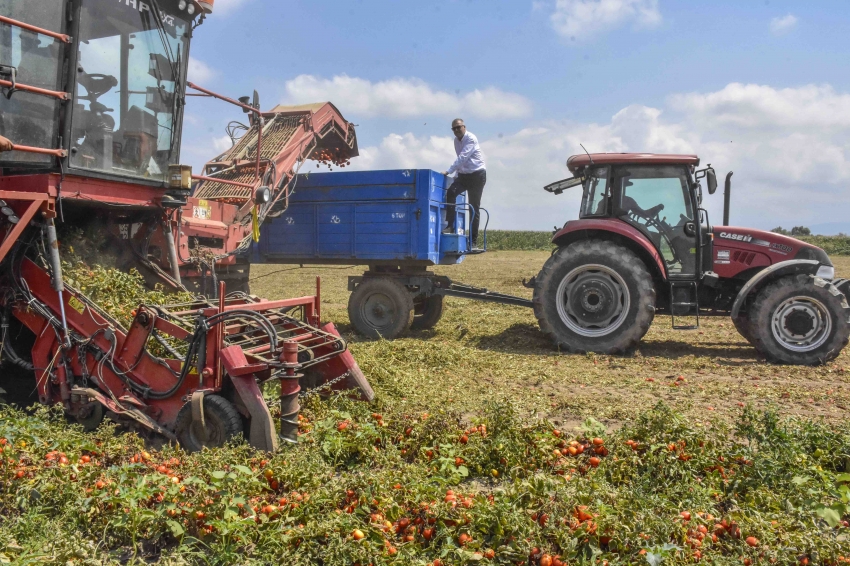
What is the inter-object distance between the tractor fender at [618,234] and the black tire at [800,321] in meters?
1.20

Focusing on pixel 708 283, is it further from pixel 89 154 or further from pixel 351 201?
pixel 89 154

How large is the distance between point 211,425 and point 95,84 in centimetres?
316

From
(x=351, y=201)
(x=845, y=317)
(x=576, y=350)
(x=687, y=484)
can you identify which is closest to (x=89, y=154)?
(x=351, y=201)

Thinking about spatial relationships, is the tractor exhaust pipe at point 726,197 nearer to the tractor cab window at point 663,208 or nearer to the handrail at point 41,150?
the tractor cab window at point 663,208

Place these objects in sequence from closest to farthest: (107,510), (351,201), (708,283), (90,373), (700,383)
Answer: (107,510), (90,373), (700,383), (708,283), (351,201)

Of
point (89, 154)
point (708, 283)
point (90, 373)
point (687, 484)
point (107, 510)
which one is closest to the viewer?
point (107, 510)

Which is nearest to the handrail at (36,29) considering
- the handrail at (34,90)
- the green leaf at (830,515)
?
the handrail at (34,90)

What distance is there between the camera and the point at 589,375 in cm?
697

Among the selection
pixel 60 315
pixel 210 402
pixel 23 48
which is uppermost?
pixel 23 48

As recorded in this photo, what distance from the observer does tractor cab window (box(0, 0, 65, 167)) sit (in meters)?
5.01

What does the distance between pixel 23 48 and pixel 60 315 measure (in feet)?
6.78

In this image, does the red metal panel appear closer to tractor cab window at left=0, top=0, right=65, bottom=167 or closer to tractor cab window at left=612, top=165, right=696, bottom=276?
tractor cab window at left=612, top=165, right=696, bottom=276

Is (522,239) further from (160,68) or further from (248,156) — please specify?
(160,68)

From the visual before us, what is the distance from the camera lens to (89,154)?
552cm
